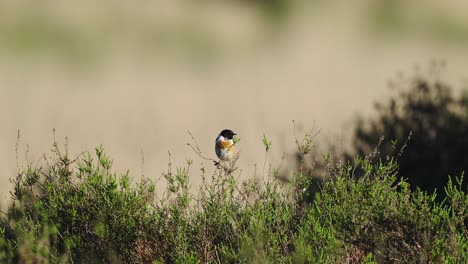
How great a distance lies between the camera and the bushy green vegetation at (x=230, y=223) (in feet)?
23.6

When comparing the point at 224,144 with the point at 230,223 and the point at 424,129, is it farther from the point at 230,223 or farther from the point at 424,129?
the point at 424,129

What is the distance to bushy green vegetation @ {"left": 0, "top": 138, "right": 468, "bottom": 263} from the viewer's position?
7180 mm

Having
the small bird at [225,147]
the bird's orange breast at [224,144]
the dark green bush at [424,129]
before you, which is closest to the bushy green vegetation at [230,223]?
the small bird at [225,147]

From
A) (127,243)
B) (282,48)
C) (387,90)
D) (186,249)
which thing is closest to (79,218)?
(127,243)

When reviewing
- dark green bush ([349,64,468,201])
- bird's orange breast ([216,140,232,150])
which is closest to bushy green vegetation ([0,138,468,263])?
bird's orange breast ([216,140,232,150])

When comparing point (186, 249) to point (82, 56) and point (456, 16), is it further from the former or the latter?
point (456, 16)

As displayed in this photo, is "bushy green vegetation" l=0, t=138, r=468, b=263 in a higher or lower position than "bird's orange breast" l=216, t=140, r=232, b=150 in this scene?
lower

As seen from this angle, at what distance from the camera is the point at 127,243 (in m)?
8.02

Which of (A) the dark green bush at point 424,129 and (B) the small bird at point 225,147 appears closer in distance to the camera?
(B) the small bird at point 225,147

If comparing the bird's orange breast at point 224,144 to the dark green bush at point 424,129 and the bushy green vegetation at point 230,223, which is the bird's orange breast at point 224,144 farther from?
the dark green bush at point 424,129

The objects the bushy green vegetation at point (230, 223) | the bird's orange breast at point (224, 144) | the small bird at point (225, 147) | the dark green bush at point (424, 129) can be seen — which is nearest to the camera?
the bushy green vegetation at point (230, 223)

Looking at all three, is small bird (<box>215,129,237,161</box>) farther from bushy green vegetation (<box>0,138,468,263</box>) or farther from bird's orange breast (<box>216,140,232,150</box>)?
bushy green vegetation (<box>0,138,468,263</box>)

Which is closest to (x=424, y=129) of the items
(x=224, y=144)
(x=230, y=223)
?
(x=224, y=144)

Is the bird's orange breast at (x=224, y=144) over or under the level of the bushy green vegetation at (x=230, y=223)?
over
